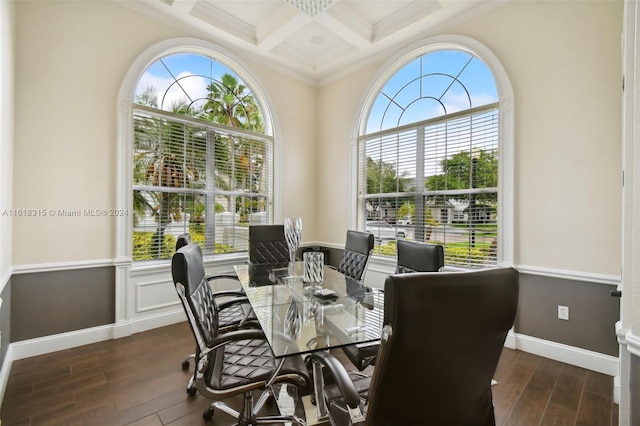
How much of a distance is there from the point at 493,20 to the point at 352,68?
1839 mm

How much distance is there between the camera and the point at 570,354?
2.42 meters

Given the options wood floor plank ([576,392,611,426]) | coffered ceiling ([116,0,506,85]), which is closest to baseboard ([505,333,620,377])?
wood floor plank ([576,392,611,426])

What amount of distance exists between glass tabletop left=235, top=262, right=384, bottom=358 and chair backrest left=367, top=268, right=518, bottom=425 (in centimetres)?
48

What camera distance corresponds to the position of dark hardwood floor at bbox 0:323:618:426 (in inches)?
69.3

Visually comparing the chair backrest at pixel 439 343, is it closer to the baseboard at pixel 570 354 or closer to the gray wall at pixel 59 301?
the baseboard at pixel 570 354

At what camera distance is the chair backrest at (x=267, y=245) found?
3.19 m

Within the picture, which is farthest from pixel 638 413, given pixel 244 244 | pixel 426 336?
pixel 244 244

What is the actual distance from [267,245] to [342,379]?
2.32 m

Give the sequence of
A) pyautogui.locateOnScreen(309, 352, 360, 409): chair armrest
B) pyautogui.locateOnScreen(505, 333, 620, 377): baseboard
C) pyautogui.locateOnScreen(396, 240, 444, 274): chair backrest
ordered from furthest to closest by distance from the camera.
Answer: pyautogui.locateOnScreen(505, 333, 620, 377): baseboard → pyautogui.locateOnScreen(396, 240, 444, 274): chair backrest → pyautogui.locateOnScreen(309, 352, 360, 409): chair armrest

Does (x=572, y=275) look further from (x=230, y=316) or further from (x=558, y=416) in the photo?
(x=230, y=316)

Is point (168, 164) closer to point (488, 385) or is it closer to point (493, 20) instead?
point (488, 385)

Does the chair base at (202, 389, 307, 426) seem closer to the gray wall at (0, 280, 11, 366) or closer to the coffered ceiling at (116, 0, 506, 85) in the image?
the gray wall at (0, 280, 11, 366)

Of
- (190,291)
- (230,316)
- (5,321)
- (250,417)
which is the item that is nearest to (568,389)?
(250,417)

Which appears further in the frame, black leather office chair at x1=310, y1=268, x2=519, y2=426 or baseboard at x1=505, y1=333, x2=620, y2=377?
baseboard at x1=505, y1=333, x2=620, y2=377
